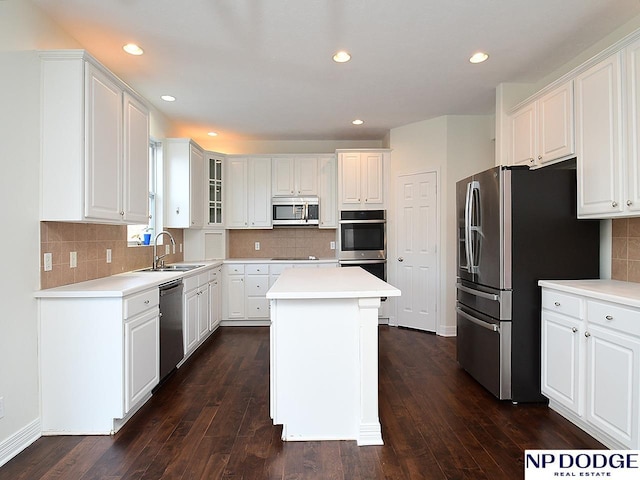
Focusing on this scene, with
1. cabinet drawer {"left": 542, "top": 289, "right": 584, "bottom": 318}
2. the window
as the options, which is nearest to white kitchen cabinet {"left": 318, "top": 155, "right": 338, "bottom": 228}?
the window

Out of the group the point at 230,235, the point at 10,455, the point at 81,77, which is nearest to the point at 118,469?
the point at 10,455

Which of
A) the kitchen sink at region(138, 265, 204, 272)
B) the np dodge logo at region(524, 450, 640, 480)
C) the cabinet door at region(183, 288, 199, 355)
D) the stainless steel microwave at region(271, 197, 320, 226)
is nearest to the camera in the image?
the np dodge logo at region(524, 450, 640, 480)

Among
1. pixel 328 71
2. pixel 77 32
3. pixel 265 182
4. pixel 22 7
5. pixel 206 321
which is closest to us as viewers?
pixel 22 7

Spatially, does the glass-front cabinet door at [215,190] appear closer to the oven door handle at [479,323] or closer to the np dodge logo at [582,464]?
the oven door handle at [479,323]

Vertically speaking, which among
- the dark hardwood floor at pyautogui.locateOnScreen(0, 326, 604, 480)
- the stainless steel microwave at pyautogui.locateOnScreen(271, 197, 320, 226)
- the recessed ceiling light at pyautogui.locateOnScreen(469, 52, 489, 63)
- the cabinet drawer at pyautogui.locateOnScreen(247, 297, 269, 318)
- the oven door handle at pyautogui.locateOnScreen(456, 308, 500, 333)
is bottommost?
the dark hardwood floor at pyautogui.locateOnScreen(0, 326, 604, 480)

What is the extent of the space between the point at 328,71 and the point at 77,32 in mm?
1959

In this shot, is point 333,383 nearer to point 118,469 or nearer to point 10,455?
point 118,469

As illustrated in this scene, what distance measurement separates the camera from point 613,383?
6.63 ft

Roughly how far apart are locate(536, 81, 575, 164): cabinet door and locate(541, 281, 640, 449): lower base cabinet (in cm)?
106

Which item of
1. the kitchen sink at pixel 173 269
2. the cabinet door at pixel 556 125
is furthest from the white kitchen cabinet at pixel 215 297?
the cabinet door at pixel 556 125

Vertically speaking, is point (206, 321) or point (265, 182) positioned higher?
point (265, 182)

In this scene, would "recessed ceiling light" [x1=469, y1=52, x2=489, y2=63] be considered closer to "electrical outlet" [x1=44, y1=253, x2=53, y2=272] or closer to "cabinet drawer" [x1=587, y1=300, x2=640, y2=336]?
"cabinet drawer" [x1=587, y1=300, x2=640, y2=336]

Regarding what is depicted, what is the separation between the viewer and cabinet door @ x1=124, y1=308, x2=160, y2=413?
2.40m

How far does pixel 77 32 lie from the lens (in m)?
2.63
